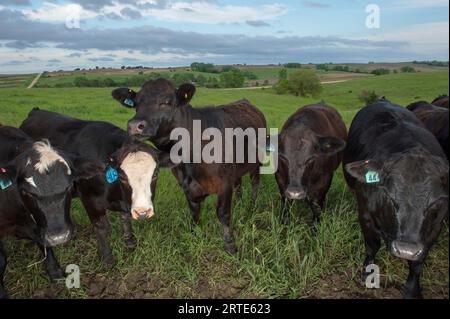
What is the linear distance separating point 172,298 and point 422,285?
3011 mm

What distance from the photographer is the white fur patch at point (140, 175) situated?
4.48 metres

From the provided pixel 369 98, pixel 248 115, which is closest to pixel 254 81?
pixel 369 98

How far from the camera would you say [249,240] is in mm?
5383

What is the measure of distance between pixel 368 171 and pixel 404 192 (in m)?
0.44

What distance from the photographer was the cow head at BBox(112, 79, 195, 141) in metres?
4.74

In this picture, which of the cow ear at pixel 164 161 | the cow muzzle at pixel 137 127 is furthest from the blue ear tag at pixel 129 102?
the cow ear at pixel 164 161

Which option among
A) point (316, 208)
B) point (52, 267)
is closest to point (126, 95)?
point (52, 267)

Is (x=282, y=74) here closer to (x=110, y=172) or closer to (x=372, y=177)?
(x=110, y=172)

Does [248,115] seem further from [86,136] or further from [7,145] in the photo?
[7,145]

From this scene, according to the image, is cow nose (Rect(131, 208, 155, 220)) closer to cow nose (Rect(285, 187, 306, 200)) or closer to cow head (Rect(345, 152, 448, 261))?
cow nose (Rect(285, 187, 306, 200))

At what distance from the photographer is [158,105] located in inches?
194

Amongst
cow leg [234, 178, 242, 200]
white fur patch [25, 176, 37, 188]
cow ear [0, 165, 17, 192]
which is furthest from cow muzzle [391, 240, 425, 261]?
cow ear [0, 165, 17, 192]

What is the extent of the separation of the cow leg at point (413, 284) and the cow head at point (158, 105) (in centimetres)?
345

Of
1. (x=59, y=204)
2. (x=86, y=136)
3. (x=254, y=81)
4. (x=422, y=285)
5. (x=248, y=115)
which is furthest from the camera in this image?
(x=254, y=81)
